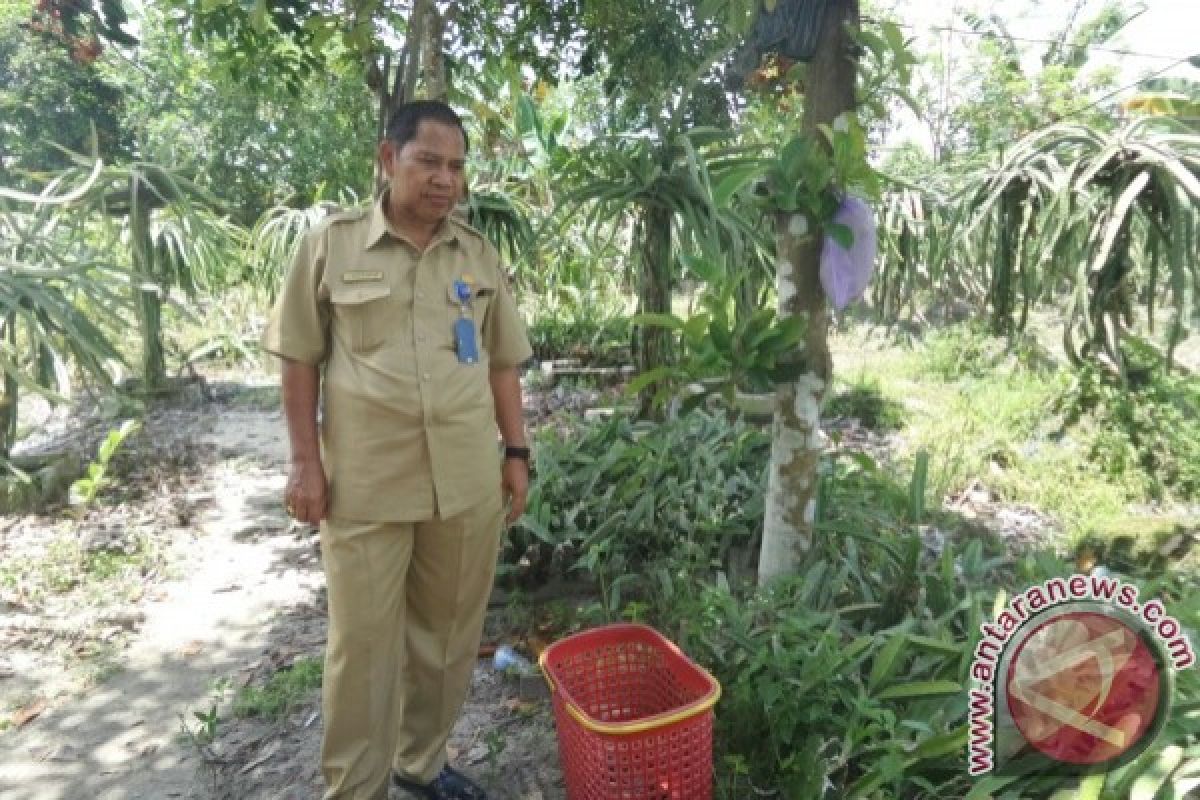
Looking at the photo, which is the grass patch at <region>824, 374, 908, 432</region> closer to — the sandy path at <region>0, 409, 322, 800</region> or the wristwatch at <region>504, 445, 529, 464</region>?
the sandy path at <region>0, 409, 322, 800</region>

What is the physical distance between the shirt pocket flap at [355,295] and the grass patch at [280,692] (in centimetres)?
137

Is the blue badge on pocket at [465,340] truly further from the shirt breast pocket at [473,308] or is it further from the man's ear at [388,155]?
the man's ear at [388,155]

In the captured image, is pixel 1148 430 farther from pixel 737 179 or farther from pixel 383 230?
pixel 383 230

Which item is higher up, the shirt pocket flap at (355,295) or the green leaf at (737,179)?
the green leaf at (737,179)

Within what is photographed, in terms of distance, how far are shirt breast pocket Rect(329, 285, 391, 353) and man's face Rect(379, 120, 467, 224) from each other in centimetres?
18

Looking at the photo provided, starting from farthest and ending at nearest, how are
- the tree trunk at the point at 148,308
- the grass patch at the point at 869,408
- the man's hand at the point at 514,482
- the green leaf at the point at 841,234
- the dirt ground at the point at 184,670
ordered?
1. the grass patch at the point at 869,408
2. the tree trunk at the point at 148,308
3. the dirt ground at the point at 184,670
4. the man's hand at the point at 514,482
5. the green leaf at the point at 841,234

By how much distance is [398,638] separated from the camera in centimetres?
177

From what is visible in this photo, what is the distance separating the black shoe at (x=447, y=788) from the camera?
190 cm

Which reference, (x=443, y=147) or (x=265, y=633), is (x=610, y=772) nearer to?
(x=443, y=147)

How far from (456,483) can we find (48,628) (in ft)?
7.27

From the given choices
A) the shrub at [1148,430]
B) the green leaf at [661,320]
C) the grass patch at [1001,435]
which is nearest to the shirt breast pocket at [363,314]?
the green leaf at [661,320]

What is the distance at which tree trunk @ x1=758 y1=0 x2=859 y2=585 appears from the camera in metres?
1.91

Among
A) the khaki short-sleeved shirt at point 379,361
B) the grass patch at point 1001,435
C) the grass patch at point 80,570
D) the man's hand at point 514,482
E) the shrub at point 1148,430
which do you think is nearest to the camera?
the khaki short-sleeved shirt at point 379,361

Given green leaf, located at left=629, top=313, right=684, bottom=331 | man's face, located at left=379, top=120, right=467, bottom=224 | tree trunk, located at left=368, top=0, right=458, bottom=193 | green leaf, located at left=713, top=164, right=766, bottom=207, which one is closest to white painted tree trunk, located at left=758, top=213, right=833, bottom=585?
green leaf, located at left=713, top=164, right=766, bottom=207
